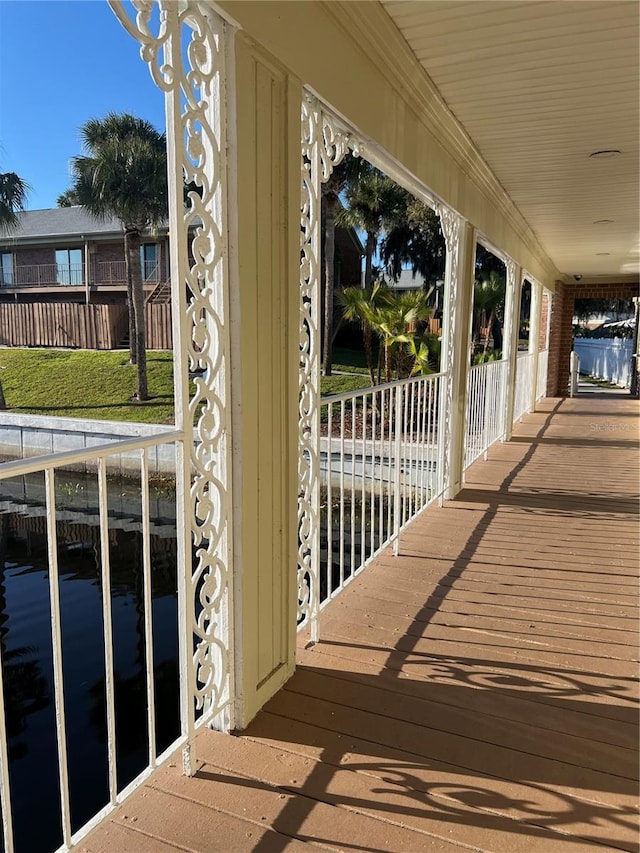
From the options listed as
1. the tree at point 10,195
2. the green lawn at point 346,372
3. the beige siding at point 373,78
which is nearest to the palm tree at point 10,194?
the tree at point 10,195

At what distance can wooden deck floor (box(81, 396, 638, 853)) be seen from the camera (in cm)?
154

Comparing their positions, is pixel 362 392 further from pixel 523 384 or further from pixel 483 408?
pixel 523 384

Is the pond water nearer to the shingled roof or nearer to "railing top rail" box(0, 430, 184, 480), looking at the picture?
"railing top rail" box(0, 430, 184, 480)

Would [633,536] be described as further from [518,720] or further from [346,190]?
[346,190]

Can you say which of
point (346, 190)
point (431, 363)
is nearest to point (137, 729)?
point (431, 363)

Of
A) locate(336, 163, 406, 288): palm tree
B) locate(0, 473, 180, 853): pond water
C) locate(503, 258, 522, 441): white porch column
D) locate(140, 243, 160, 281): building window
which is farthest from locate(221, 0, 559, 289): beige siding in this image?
locate(140, 243, 160, 281): building window

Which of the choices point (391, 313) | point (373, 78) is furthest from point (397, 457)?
point (391, 313)

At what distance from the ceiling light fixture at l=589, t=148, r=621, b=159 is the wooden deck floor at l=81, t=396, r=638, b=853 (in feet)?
8.70

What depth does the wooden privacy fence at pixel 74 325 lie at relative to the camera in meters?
19.0

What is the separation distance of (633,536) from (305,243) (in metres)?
3.11

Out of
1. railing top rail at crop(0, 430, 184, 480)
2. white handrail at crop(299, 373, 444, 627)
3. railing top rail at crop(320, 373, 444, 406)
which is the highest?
railing top rail at crop(320, 373, 444, 406)

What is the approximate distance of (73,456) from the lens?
1.31 metres

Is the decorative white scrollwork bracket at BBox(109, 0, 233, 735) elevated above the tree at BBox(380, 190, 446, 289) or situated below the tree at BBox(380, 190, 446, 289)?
below

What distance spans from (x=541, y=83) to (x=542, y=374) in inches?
399
